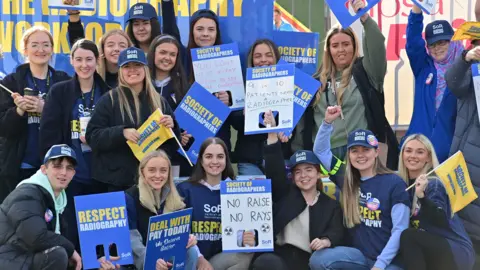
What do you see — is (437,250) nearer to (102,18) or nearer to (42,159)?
(42,159)

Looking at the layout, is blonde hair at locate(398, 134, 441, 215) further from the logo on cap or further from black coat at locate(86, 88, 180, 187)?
black coat at locate(86, 88, 180, 187)

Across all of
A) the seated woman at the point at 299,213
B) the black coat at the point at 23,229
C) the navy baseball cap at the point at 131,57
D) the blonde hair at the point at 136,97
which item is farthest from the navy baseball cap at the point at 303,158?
the black coat at the point at 23,229

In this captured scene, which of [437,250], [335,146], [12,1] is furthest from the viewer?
[12,1]

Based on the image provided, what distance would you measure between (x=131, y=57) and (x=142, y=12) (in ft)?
2.83

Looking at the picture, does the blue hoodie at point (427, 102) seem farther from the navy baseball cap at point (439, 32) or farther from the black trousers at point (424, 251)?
the black trousers at point (424, 251)

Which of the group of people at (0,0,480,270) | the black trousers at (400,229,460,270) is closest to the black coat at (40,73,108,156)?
the group of people at (0,0,480,270)

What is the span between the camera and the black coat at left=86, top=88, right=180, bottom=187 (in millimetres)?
7312

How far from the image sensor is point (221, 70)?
8.18m

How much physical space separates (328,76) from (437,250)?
178 centimetres

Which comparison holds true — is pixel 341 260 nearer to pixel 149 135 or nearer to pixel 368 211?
pixel 368 211

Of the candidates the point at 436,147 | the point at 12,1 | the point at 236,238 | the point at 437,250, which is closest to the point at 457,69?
the point at 436,147

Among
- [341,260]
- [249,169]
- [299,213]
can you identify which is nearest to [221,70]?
[249,169]

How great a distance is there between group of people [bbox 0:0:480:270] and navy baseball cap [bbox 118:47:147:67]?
0.04ft

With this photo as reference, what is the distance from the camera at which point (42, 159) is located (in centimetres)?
759
